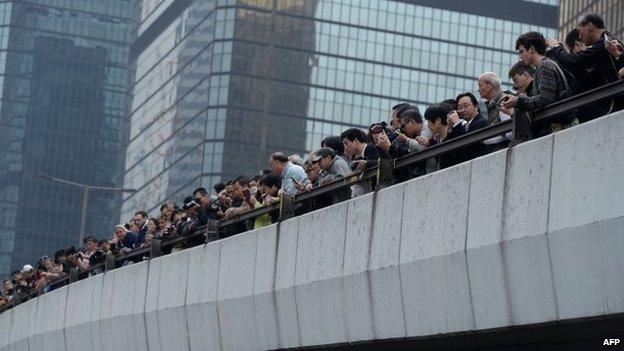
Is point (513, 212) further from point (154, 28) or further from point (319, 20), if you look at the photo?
point (154, 28)

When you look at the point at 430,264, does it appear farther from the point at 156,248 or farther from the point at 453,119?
the point at 156,248

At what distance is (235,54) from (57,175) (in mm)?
65758

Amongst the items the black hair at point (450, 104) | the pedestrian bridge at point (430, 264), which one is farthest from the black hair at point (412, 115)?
the pedestrian bridge at point (430, 264)

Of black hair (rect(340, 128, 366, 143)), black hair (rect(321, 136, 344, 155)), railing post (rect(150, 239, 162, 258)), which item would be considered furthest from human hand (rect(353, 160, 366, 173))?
railing post (rect(150, 239, 162, 258))

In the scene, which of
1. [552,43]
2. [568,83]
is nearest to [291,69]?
[552,43]

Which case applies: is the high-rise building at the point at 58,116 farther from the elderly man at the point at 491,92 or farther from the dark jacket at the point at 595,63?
the dark jacket at the point at 595,63

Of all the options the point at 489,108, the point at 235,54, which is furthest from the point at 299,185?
the point at 235,54

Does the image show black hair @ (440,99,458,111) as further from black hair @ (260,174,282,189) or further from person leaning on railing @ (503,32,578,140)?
black hair @ (260,174,282,189)

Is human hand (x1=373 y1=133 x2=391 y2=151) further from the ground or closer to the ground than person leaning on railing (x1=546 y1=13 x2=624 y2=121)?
further from the ground

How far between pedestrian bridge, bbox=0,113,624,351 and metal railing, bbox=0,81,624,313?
0.60 feet

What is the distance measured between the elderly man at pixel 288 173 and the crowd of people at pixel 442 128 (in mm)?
11

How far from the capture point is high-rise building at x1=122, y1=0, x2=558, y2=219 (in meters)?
120

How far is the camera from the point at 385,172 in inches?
643

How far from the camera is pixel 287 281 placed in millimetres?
18891
